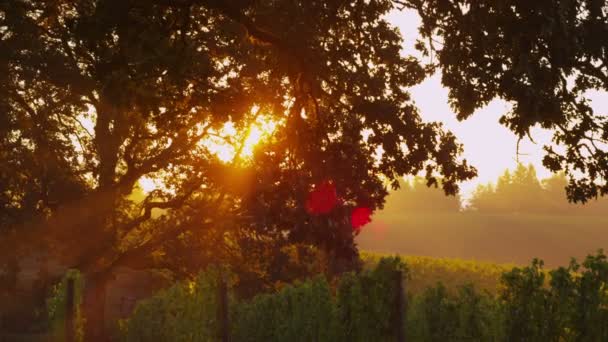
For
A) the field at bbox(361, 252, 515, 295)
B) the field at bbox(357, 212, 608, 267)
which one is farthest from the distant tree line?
the field at bbox(361, 252, 515, 295)

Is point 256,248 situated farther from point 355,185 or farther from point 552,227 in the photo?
point 552,227

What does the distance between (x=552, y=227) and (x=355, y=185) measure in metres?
113

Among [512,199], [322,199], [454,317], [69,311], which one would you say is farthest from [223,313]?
[512,199]

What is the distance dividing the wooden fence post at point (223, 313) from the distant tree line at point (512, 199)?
412 ft

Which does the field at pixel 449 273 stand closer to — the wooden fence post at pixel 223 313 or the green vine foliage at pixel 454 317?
the green vine foliage at pixel 454 317

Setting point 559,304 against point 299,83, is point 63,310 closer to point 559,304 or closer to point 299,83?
point 299,83

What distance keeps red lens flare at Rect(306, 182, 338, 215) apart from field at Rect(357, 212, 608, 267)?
91.0 m

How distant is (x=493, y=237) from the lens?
11788 centimetres

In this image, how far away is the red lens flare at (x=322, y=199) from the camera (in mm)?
12547

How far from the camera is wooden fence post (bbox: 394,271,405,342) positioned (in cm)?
1195

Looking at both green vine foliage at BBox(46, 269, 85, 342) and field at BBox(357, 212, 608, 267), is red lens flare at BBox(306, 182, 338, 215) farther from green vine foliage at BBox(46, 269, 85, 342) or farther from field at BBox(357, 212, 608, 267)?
field at BBox(357, 212, 608, 267)

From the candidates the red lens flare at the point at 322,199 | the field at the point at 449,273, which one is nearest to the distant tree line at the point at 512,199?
the field at the point at 449,273

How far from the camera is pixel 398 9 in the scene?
12.3 m

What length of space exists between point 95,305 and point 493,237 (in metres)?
99.7
